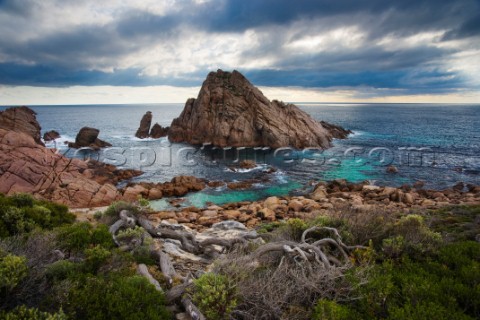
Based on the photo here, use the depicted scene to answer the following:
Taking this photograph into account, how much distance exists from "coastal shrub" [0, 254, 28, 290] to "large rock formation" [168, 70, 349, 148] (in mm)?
61933

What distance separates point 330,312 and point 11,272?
622cm

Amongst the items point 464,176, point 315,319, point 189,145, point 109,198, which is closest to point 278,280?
point 315,319

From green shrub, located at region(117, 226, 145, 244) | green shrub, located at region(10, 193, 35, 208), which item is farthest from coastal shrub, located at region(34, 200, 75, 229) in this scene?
green shrub, located at region(117, 226, 145, 244)

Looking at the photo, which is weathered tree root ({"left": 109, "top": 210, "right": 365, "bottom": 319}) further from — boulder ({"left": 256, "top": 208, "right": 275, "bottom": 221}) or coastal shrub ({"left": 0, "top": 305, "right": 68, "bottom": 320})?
boulder ({"left": 256, "top": 208, "right": 275, "bottom": 221})

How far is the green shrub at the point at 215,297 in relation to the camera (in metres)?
5.69

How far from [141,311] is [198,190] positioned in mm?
29839

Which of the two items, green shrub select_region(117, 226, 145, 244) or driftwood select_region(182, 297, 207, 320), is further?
green shrub select_region(117, 226, 145, 244)

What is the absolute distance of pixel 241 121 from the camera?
7088cm

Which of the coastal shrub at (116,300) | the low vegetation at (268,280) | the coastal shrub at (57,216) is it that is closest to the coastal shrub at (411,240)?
the low vegetation at (268,280)

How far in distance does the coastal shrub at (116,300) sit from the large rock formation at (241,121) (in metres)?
60.6

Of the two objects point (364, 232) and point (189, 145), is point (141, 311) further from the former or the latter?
point (189, 145)

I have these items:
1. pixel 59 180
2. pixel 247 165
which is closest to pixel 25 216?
pixel 59 180

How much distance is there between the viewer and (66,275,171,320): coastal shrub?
5.59m

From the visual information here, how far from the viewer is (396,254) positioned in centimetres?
867
